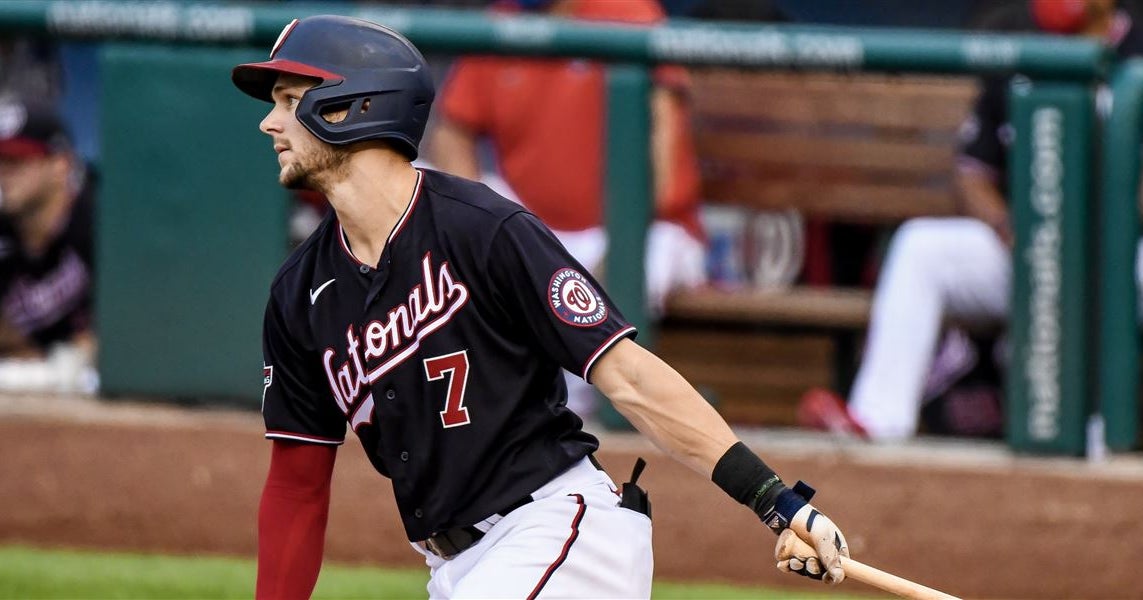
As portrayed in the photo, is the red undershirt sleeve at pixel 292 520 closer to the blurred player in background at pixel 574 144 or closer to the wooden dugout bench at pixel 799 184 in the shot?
the blurred player in background at pixel 574 144

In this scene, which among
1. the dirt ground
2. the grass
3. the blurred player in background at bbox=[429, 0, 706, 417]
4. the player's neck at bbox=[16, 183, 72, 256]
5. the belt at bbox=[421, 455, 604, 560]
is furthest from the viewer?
the player's neck at bbox=[16, 183, 72, 256]

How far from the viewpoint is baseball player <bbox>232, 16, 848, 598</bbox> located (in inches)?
110

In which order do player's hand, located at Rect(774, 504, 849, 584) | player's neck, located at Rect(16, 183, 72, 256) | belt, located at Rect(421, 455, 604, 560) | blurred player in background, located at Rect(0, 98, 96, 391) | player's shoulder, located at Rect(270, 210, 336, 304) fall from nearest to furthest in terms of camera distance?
player's hand, located at Rect(774, 504, 849, 584) < belt, located at Rect(421, 455, 604, 560) < player's shoulder, located at Rect(270, 210, 336, 304) < blurred player in background, located at Rect(0, 98, 96, 391) < player's neck, located at Rect(16, 183, 72, 256)

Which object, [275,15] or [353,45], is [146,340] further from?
[353,45]

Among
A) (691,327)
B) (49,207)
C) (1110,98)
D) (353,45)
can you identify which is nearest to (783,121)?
(691,327)

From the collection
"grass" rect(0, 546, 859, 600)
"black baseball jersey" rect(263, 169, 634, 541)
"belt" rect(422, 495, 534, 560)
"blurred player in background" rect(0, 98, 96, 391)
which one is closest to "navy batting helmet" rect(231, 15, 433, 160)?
"black baseball jersey" rect(263, 169, 634, 541)

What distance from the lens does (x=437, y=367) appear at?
2.91 meters

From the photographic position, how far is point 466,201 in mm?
2938

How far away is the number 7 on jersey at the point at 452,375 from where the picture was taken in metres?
2.90

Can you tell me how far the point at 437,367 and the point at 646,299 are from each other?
243 centimetres

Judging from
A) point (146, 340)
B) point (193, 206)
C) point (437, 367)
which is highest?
point (437, 367)

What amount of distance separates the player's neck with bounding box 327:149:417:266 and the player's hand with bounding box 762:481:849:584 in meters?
0.80

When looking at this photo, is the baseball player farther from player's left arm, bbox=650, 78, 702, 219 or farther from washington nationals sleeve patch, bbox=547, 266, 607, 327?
player's left arm, bbox=650, 78, 702, 219

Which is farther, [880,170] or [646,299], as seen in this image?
[880,170]
